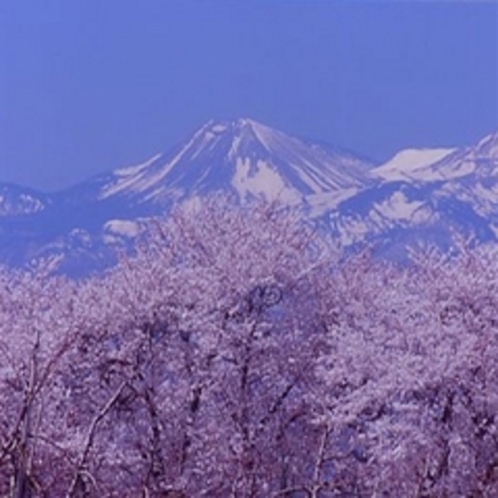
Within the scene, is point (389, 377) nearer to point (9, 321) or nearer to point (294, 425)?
point (294, 425)

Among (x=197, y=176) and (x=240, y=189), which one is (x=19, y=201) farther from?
(x=240, y=189)

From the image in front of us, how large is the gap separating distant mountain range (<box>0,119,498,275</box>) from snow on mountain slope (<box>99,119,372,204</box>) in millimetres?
55

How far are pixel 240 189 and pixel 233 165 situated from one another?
892 inches

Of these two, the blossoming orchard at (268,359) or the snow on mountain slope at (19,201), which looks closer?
the blossoming orchard at (268,359)

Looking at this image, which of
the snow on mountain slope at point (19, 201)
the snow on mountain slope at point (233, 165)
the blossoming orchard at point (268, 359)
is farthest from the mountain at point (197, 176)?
the blossoming orchard at point (268, 359)

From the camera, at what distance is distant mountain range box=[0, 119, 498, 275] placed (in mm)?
43509

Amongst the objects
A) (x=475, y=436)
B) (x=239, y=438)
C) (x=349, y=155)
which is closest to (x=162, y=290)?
(x=239, y=438)

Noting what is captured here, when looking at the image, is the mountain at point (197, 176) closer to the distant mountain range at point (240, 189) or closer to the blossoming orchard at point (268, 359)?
the distant mountain range at point (240, 189)

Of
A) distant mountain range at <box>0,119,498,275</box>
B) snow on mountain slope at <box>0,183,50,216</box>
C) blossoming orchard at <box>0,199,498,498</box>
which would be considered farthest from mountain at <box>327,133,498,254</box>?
blossoming orchard at <box>0,199,498,498</box>

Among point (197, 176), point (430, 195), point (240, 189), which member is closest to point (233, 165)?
point (197, 176)

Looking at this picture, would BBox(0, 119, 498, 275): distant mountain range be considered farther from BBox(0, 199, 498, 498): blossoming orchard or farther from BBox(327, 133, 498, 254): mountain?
BBox(0, 199, 498, 498): blossoming orchard

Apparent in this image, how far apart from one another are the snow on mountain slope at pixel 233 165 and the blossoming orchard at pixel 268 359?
105ft

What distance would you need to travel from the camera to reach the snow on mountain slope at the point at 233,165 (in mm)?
50987

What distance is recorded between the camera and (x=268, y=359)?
Answer: 34.7 feet
